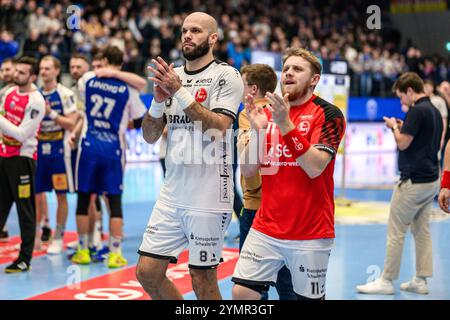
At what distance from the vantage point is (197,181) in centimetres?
454

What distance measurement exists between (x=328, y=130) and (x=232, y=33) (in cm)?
1918

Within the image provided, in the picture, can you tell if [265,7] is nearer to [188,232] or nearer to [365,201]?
[365,201]

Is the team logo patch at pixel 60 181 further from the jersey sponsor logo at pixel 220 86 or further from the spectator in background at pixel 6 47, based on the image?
the spectator in background at pixel 6 47

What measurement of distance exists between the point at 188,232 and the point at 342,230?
5.39 m

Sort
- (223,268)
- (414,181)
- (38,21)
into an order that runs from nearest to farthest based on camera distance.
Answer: (414,181), (223,268), (38,21)

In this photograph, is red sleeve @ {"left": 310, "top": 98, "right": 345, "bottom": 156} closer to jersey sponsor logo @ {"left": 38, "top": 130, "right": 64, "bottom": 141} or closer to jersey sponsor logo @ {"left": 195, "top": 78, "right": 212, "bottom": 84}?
jersey sponsor logo @ {"left": 195, "top": 78, "right": 212, "bottom": 84}

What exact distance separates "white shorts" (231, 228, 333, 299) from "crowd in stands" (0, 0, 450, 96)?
33.1 ft

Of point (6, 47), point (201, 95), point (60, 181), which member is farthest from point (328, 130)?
point (6, 47)

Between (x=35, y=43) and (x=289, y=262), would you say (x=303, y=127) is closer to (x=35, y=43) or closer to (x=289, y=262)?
(x=289, y=262)

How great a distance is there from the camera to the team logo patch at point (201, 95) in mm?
4559

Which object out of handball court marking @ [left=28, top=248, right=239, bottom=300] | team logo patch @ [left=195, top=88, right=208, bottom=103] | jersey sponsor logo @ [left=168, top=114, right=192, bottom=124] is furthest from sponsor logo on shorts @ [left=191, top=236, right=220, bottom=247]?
handball court marking @ [left=28, top=248, right=239, bottom=300]

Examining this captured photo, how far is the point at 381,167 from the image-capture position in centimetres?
1858

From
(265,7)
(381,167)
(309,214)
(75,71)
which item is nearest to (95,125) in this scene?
(75,71)

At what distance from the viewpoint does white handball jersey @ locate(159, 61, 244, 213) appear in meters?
4.52
